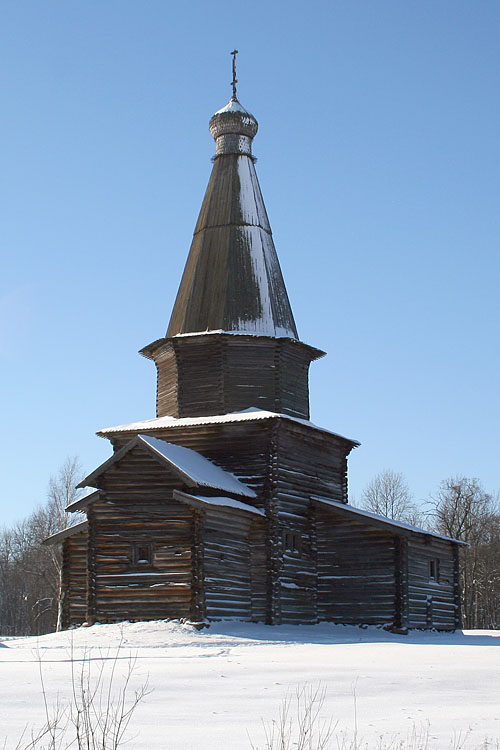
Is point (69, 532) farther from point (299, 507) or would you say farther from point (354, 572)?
point (354, 572)

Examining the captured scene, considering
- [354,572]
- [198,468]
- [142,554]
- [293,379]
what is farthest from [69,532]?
[354,572]

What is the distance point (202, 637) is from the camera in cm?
1961

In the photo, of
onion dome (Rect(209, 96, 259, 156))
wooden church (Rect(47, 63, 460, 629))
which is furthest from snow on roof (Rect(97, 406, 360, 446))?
onion dome (Rect(209, 96, 259, 156))

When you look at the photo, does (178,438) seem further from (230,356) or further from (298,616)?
(298,616)

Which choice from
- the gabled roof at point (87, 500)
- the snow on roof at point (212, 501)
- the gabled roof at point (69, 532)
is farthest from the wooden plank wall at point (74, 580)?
the snow on roof at point (212, 501)

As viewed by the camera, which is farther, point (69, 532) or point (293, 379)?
point (293, 379)

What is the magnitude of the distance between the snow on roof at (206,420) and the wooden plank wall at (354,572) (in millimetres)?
3166

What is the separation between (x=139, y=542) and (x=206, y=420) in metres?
4.65

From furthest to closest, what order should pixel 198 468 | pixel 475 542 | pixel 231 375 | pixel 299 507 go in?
pixel 475 542 < pixel 231 375 < pixel 299 507 < pixel 198 468

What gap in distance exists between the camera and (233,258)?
1096 inches

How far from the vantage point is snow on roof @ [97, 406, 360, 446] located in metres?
24.8

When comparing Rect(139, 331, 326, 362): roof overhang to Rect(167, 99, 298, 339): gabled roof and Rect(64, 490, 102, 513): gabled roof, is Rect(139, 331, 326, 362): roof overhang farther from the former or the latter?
Rect(64, 490, 102, 513): gabled roof

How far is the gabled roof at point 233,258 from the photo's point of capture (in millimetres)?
26969

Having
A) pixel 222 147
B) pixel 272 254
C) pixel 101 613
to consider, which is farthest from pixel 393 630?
pixel 222 147
